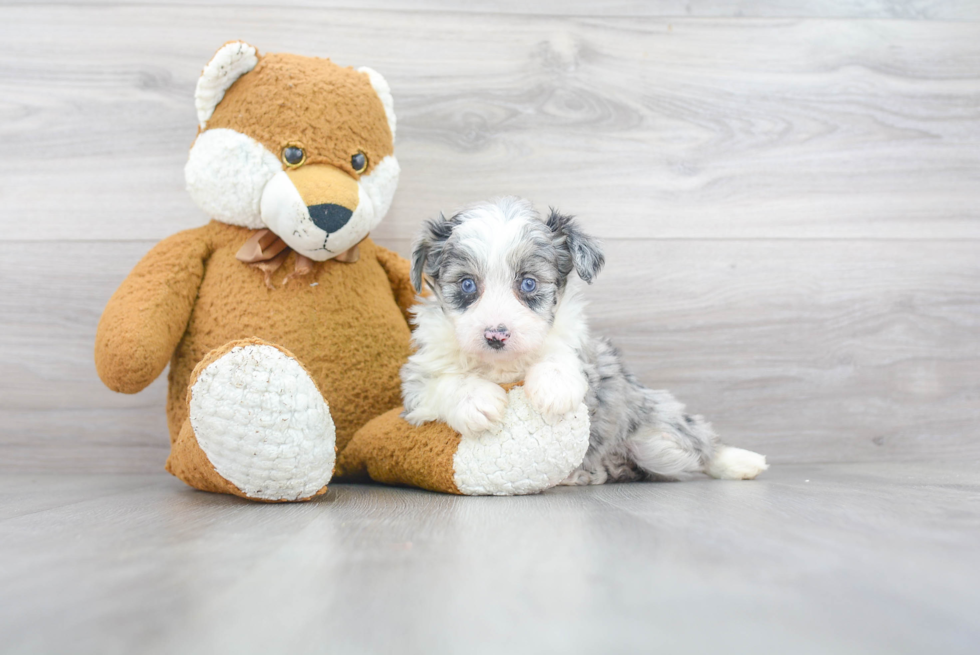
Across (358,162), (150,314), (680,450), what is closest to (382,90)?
(358,162)

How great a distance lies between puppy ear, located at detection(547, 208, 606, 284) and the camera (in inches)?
52.7

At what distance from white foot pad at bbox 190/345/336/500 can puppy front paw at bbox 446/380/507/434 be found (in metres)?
0.24

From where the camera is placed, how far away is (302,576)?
2.49 feet

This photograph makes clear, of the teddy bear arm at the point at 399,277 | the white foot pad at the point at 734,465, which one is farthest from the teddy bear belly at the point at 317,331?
the white foot pad at the point at 734,465

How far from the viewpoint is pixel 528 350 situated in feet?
4.15

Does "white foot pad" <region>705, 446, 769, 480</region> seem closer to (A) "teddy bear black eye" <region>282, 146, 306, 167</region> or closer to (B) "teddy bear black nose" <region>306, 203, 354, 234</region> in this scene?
(B) "teddy bear black nose" <region>306, 203, 354, 234</region>

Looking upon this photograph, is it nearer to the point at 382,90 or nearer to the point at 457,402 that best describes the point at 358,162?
the point at 382,90

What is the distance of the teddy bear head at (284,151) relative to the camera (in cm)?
142

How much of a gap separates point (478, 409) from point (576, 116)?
104 centimetres

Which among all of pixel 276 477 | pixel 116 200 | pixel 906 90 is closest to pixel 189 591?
pixel 276 477

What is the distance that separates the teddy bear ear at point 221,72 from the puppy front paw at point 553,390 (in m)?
0.89

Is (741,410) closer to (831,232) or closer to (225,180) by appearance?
(831,232)

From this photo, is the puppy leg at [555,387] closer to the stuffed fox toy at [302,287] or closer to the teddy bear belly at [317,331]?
the stuffed fox toy at [302,287]

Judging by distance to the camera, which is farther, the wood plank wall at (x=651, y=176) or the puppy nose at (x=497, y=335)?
the wood plank wall at (x=651, y=176)
